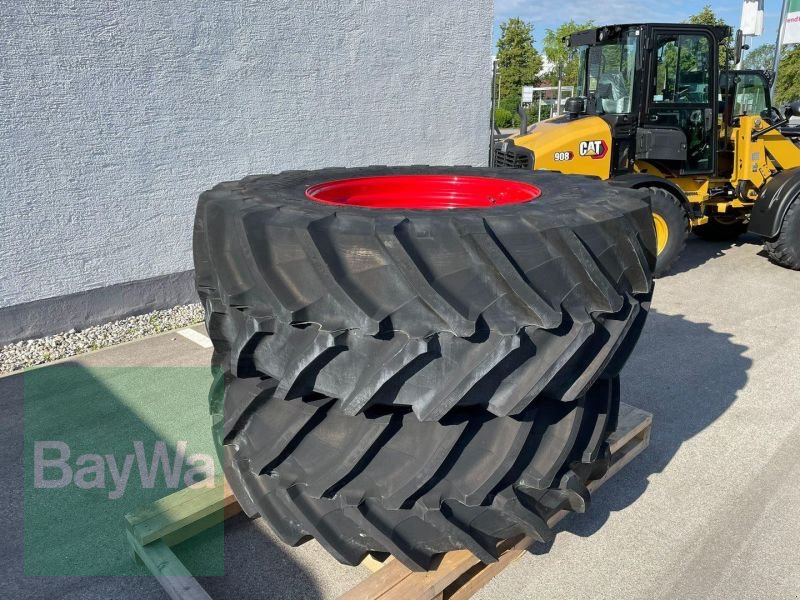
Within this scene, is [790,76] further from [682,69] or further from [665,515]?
[665,515]

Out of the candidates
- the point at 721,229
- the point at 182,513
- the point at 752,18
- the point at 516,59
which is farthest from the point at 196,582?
the point at 516,59

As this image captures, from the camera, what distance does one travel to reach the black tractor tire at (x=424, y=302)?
1.55 m

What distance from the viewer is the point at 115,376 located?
12.9 ft

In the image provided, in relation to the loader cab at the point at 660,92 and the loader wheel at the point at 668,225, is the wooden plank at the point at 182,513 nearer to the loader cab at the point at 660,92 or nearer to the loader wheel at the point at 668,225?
the loader wheel at the point at 668,225

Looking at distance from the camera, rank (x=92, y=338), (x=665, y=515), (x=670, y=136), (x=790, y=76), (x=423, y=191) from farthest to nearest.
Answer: (x=790, y=76), (x=670, y=136), (x=92, y=338), (x=423, y=191), (x=665, y=515)

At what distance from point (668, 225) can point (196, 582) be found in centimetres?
525

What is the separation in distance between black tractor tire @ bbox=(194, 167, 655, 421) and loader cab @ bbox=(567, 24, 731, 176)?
4.67 metres

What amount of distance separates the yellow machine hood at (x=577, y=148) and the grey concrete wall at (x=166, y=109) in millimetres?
1469

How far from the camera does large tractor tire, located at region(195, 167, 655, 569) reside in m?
1.56

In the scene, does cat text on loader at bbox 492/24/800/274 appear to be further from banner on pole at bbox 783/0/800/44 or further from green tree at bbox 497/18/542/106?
green tree at bbox 497/18/542/106

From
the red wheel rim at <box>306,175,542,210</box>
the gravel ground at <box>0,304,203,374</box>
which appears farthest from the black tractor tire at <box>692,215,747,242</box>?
the gravel ground at <box>0,304,203,374</box>

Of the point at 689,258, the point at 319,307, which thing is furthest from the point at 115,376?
the point at 689,258

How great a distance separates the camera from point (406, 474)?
5.74 feet

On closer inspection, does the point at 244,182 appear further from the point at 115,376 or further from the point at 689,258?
the point at 689,258
